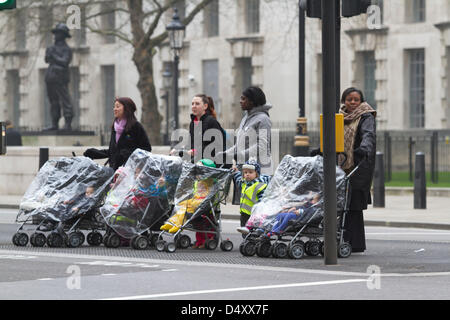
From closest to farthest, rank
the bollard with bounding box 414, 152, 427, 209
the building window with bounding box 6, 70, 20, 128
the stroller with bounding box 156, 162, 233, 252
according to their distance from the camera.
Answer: the stroller with bounding box 156, 162, 233, 252
the bollard with bounding box 414, 152, 427, 209
the building window with bounding box 6, 70, 20, 128

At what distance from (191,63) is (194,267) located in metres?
37.9

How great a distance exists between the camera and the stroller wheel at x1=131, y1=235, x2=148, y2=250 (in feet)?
45.5

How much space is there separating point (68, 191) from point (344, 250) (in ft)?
10.7

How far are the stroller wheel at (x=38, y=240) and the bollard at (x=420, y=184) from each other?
9.45 meters

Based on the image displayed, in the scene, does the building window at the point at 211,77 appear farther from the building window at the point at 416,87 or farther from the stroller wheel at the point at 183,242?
the stroller wheel at the point at 183,242

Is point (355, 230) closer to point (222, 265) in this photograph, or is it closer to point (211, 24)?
point (222, 265)

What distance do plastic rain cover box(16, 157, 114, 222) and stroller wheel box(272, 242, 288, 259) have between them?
8.01 feet

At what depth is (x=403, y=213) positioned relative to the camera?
21.3 meters

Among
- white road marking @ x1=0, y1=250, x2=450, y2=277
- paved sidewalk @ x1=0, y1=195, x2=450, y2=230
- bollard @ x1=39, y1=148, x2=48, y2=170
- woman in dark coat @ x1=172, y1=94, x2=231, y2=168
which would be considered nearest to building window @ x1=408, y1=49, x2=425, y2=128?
paved sidewalk @ x1=0, y1=195, x2=450, y2=230

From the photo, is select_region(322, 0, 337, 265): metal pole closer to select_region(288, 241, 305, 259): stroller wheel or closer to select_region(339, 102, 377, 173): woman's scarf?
select_region(288, 241, 305, 259): stroller wheel

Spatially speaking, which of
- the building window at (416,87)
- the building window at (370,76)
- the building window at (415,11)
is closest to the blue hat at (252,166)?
the building window at (415,11)

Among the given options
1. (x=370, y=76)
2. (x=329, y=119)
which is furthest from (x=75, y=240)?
(x=370, y=76)

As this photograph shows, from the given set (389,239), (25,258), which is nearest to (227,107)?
(389,239)

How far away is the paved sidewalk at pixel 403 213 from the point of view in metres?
19.0
